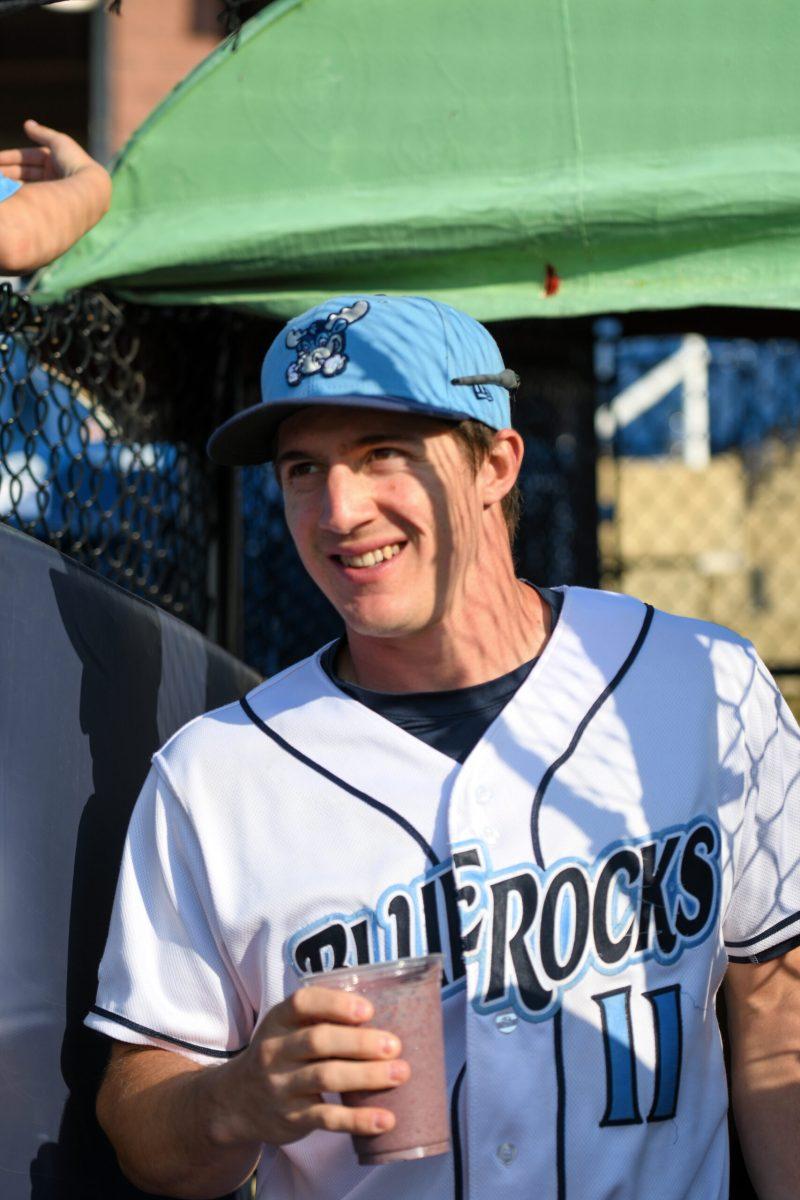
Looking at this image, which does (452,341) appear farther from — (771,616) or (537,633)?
(771,616)

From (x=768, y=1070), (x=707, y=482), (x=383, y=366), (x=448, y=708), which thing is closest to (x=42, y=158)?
(x=383, y=366)

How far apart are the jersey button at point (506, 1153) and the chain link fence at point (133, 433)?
1509 millimetres

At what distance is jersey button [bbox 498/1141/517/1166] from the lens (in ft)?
5.96

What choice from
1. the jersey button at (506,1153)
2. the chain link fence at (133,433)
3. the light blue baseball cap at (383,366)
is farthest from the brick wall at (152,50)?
the jersey button at (506,1153)

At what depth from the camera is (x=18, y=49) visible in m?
11.5

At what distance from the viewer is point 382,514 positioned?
6.59 feet

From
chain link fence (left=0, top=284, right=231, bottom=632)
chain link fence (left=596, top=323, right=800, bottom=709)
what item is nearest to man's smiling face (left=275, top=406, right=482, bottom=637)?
chain link fence (left=0, top=284, right=231, bottom=632)

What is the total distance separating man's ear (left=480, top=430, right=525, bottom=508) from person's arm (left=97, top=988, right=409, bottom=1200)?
0.87m

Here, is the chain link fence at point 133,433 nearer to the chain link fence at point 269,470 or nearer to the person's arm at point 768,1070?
the chain link fence at point 269,470

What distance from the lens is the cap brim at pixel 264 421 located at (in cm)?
197

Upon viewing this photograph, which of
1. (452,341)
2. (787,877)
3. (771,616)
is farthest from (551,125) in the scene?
(771,616)

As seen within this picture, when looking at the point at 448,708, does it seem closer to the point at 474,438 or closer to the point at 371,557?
the point at 371,557

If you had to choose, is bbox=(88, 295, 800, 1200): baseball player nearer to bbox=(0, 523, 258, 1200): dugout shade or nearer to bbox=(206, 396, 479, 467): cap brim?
bbox=(206, 396, 479, 467): cap brim

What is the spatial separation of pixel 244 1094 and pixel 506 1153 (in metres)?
0.38
